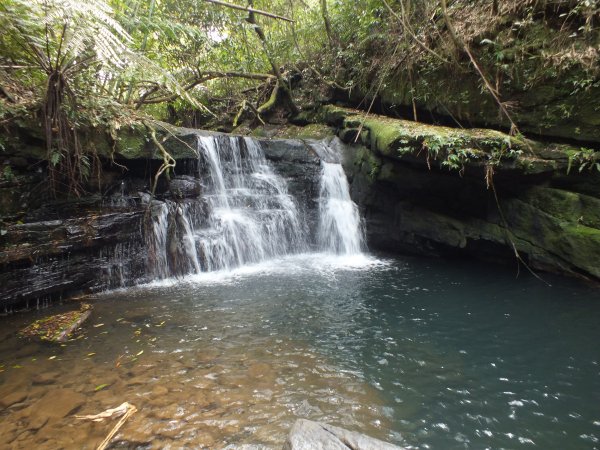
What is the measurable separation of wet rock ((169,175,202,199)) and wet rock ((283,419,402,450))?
7.08m

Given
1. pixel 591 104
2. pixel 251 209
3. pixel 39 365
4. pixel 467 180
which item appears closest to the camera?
pixel 39 365

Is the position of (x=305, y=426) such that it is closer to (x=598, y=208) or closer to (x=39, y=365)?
(x=39, y=365)

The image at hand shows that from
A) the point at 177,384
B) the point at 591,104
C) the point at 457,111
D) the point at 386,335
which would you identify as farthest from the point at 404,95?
the point at 177,384

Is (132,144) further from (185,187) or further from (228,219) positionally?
(228,219)

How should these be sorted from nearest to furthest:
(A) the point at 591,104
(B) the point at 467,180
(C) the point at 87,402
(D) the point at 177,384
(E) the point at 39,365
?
(C) the point at 87,402 < (D) the point at 177,384 < (E) the point at 39,365 < (A) the point at 591,104 < (B) the point at 467,180

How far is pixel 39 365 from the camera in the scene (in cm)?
402

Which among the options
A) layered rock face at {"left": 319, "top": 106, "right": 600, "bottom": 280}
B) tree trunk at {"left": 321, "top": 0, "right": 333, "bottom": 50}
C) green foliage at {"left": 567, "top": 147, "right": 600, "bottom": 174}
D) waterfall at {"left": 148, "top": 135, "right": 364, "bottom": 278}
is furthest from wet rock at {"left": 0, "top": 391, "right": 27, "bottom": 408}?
tree trunk at {"left": 321, "top": 0, "right": 333, "bottom": 50}

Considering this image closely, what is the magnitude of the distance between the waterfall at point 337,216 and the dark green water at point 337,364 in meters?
3.12

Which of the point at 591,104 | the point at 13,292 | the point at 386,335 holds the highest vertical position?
the point at 591,104

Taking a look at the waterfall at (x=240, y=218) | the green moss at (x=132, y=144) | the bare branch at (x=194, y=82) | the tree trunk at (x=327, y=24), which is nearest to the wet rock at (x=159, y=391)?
the waterfall at (x=240, y=218)

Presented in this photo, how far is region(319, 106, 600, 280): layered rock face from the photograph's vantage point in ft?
22.0

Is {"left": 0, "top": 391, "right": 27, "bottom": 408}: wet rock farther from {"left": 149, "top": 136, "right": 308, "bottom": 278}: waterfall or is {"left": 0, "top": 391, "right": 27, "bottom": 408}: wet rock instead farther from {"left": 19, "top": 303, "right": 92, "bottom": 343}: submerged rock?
{"left": 149, "top": 136, "right": 308, "bottom": 278}: waterfall

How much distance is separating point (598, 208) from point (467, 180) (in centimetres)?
242

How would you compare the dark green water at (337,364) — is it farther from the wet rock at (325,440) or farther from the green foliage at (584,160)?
the green foliage at (584,160)
